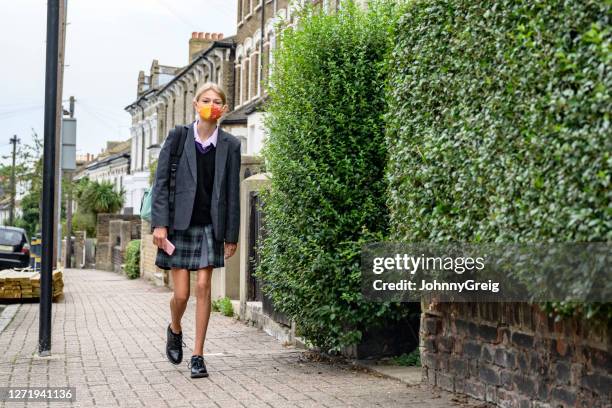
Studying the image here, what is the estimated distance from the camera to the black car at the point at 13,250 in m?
24.0

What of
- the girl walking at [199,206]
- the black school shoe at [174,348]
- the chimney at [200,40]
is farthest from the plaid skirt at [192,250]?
the chimney at [200,40]

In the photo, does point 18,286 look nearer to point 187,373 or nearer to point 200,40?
point 187,373

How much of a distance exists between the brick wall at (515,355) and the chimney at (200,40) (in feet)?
133

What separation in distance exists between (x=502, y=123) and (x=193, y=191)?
2.84 meters

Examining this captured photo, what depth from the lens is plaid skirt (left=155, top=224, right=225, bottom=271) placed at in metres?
6.84

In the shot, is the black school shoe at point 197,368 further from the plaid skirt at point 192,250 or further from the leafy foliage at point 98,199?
the leafy foliage at point 98,199

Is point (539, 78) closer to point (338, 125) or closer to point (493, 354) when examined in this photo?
point (493, 354)

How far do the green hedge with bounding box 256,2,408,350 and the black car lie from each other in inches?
720

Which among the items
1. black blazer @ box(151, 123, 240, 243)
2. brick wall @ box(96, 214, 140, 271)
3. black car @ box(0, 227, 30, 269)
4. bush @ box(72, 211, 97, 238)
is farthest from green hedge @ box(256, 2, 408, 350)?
bush @ box(72, 211, 97, 238)

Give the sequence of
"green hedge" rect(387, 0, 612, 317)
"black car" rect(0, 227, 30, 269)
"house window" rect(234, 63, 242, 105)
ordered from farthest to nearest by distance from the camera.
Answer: "house window" rect(234, 63, 242, 105), "black car" rect(0, 227, 30, 269), "green hedge" rect(387, 0, 612, 317)

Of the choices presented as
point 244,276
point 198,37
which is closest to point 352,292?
point 244,276

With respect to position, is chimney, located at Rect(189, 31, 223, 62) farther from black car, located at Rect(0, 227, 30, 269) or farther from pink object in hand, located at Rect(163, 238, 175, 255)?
pink object in hand, located at Rect(163, 238, 175, 255)

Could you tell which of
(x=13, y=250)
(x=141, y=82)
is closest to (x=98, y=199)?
(x=141, y=82)

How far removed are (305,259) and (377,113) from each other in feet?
4.24
